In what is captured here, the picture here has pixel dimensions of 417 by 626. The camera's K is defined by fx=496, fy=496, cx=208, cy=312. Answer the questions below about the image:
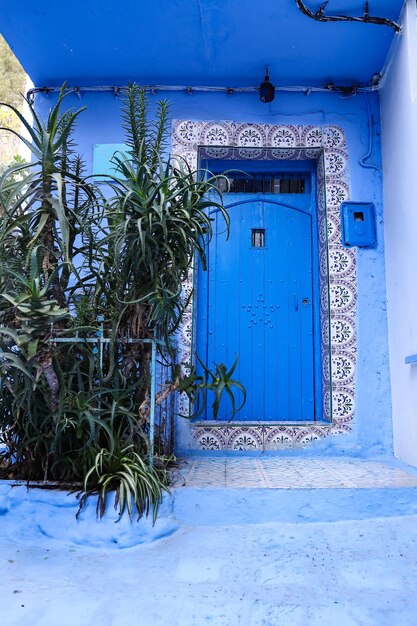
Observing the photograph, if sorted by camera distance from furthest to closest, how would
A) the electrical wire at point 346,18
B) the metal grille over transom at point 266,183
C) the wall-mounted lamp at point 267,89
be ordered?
1. the metal grille over transom at point 266,183
2. the wall-mounted lamp at point 267,89
3. the electrical wire at point 346,18

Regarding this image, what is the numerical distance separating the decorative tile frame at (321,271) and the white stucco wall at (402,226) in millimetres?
280

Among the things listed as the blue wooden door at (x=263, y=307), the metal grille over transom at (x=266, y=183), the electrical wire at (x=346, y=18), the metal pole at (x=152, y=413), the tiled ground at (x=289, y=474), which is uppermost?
the electrical wire at (x=346, y=18)

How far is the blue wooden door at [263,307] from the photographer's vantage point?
3574mm

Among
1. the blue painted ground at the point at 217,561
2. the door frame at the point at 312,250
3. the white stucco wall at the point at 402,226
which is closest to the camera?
the blue painted ground at the point at 217,561

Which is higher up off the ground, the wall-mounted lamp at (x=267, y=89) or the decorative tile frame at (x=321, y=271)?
the wall-mounted lamp at (x=267, y=89)

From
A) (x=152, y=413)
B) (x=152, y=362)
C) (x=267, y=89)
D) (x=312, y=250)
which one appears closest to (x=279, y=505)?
(x=152, y=413)

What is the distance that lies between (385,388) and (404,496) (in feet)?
3.66

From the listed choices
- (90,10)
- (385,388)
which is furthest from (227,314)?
(90,10)

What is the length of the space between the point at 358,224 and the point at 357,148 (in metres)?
0.61

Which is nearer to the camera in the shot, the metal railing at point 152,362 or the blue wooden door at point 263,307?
the metal railing at point 152,362

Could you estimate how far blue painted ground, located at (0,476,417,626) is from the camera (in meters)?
1.69

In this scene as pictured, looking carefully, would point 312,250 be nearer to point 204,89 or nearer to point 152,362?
point 204,89

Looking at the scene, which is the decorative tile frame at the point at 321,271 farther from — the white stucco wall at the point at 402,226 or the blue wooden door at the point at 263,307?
the white stucco wall at the point at 402,226

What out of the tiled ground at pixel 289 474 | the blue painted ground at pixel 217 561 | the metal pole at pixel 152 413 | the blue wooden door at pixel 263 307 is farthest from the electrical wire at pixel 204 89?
the blue painted ground at pixel 217 561
